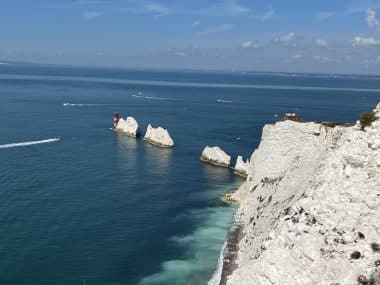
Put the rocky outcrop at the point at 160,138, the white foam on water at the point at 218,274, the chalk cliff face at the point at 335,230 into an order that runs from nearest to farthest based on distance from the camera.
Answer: the chalk cliff face at the point at 335,230, the white foam on water at the point at 218,274, the rocky outcrop at the point at 160,138

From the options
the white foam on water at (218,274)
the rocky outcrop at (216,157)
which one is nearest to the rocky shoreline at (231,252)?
the white foam on water at (218,274)

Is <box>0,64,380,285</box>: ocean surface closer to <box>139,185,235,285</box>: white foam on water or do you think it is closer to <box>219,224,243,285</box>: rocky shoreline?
<box>139,185,235,285</box>: white foam on water

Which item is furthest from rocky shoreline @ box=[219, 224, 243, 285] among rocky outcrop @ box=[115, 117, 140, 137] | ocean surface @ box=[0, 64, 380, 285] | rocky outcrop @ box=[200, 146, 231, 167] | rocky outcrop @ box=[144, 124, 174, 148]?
rocky outcrop @ box=[115, 117, 140, 137]

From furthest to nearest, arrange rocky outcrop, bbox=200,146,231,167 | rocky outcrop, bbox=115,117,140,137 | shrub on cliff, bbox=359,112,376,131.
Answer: rocky outcrop, bbox=115,117,140,137, rocky outcrop, bbox=200,146,231,167, shrub on cliff, bbox=359,112,376,131

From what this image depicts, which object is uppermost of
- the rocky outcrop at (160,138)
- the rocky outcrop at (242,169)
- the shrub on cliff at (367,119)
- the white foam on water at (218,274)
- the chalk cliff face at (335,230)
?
the shrub on cliff at (367,119)

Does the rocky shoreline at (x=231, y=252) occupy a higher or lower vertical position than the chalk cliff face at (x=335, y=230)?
lower

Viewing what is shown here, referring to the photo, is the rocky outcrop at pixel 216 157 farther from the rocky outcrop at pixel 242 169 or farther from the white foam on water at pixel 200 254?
the white foam on water at pixel 200 254

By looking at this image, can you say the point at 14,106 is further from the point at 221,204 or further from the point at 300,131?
the point at 300,131
